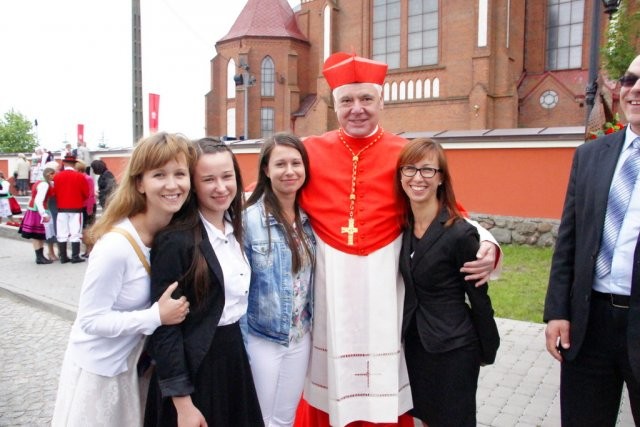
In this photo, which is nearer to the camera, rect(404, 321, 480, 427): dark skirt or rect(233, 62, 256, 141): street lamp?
rect(404, 321, 480, 427): dark skirt

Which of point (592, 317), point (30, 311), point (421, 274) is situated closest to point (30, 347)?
point (30, 311)

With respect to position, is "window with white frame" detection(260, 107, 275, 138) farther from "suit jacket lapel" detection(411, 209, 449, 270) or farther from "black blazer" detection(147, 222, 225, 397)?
"black blazer" detection(147, 222, 225, 397)

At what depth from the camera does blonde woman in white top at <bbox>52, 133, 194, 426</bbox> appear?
6.69ft

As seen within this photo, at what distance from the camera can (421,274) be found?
8.29ft

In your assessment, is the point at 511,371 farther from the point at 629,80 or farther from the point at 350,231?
the point at 629,80

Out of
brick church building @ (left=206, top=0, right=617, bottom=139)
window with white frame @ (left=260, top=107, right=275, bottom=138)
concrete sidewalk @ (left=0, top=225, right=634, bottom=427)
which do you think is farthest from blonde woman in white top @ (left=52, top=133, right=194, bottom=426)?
window with white frame @ (left=260, top=107, right=275, bottom=138)

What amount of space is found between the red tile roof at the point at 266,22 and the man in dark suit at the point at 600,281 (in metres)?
29.6

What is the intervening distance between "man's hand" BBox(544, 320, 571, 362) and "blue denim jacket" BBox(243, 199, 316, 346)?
1.22 metres

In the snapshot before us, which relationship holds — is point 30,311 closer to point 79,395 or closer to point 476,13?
point 79,395

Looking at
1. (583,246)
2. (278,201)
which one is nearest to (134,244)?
(278,201)

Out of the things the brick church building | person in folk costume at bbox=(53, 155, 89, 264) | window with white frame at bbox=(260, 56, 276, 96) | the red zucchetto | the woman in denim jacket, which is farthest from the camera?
window with white frame at bbox=(260, 56, 276, 96)

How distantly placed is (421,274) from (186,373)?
115 centimetres

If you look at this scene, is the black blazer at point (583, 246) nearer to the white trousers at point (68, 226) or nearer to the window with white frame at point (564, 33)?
the white trousers at point (68, 226)

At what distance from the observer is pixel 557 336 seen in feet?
8.07
